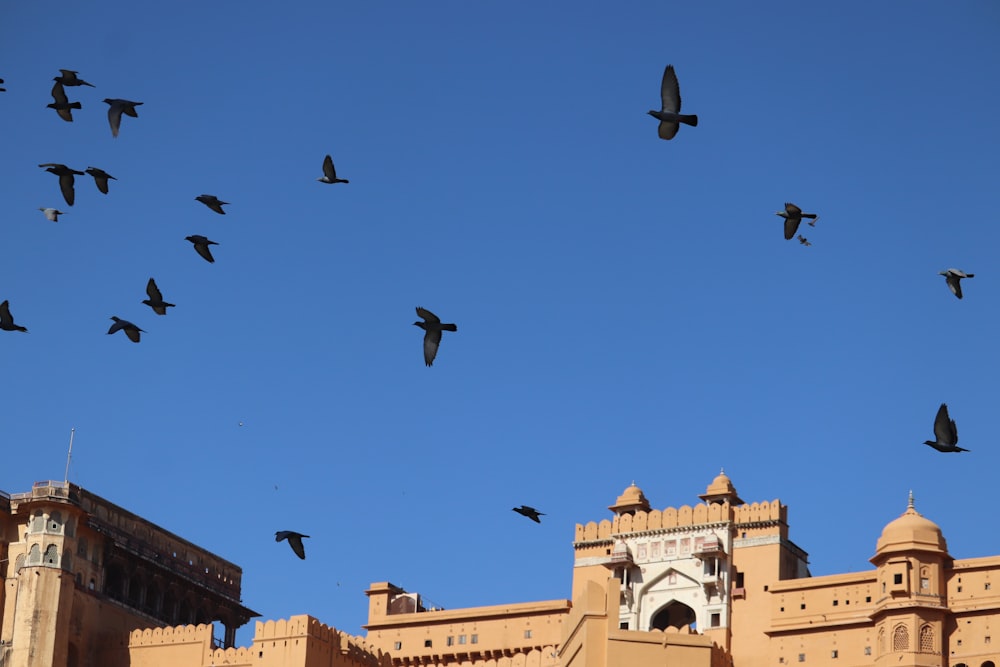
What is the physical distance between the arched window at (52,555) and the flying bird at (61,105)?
3065 centimetres

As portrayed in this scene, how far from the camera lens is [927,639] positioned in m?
61.4

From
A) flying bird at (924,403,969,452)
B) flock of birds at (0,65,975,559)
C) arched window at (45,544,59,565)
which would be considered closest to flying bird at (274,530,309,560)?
flock of birds at (0,65,975,559)

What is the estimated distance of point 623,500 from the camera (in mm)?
71375

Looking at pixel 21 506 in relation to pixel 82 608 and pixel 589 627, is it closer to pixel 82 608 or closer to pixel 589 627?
pixel 82 608

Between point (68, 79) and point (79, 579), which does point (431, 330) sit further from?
point (79, 579)

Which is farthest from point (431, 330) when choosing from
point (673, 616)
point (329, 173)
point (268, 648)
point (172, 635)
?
point (673, 616)

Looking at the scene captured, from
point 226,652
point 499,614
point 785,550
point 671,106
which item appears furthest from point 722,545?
point 671,106

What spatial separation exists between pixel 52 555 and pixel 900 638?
2485 cm

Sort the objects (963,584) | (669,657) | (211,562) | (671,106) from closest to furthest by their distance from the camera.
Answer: (671,106)
(669,657)
(963,584)
(211,562)

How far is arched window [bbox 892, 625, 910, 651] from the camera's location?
A: 61.4 m

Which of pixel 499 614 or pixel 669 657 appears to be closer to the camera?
pixel 669 657

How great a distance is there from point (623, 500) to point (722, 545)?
5.04 meters

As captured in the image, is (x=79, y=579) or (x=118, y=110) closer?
(x=118, y=110)

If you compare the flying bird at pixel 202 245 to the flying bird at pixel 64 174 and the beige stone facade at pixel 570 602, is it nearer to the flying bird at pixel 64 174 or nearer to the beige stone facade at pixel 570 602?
the flying bird at pixel 64 174
